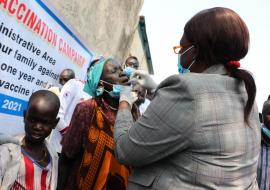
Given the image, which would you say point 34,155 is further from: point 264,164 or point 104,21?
point 104,21

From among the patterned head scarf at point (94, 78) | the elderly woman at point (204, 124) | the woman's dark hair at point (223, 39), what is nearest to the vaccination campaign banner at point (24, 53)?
the patterned head scarf at point (94, 78)

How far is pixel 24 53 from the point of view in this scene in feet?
8.70

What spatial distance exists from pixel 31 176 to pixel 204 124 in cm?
115

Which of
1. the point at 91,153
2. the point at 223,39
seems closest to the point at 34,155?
the point at 91,153

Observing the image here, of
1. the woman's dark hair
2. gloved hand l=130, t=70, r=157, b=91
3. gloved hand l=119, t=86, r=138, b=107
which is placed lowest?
gloved hand l=119, t=86, r=138, b=107

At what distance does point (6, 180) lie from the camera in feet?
6.04

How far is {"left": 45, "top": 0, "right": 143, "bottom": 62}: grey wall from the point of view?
540cm

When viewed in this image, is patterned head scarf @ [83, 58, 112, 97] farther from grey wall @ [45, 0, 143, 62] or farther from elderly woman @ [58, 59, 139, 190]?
grey wall @ [45, 0, 143, 62]

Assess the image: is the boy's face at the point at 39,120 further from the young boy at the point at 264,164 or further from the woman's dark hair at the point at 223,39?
the young boy at the point at 264,164

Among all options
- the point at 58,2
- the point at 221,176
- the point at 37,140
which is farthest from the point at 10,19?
the point at 58,2

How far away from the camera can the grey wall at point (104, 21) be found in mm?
5402

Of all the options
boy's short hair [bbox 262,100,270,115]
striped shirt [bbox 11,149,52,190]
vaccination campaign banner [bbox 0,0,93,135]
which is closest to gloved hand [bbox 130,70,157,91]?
striped shirt [bbox 11,149,52,190]

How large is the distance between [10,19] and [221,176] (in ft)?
Result: 5.89

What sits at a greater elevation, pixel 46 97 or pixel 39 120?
pixel 46 97
